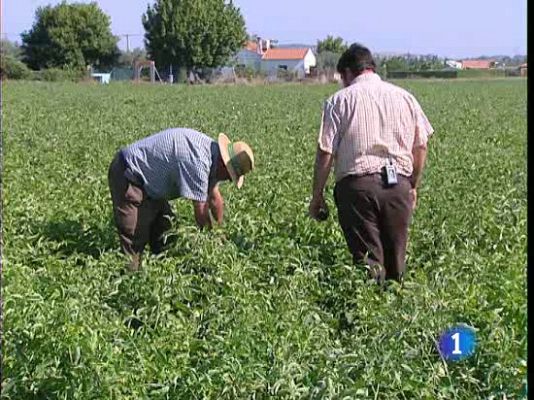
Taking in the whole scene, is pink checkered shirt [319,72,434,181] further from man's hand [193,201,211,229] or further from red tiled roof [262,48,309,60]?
red tiled roof [262,48,309,60]

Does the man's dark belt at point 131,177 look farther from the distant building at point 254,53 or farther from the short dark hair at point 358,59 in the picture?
the distant building at point 254,53

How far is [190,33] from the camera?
69500 mm

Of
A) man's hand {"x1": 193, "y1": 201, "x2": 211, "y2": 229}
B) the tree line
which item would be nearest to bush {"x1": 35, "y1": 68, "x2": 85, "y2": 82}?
the tree line

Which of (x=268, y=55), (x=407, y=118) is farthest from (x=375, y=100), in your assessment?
(x=268, y=55)

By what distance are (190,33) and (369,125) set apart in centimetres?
6549

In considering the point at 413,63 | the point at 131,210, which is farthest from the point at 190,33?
the point at 131,210

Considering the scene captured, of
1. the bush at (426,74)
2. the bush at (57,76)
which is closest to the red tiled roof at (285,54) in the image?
the bush at (426,74)

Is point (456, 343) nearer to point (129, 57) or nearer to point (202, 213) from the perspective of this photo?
point (202, 213)

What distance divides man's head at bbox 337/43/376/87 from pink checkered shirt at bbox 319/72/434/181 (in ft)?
0.13

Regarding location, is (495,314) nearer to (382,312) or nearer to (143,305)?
(382,312)

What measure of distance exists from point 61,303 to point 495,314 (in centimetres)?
200

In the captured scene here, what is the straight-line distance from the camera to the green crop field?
361cm

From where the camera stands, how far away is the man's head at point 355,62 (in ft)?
17.9

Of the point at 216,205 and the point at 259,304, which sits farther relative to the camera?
the point at 216,205
